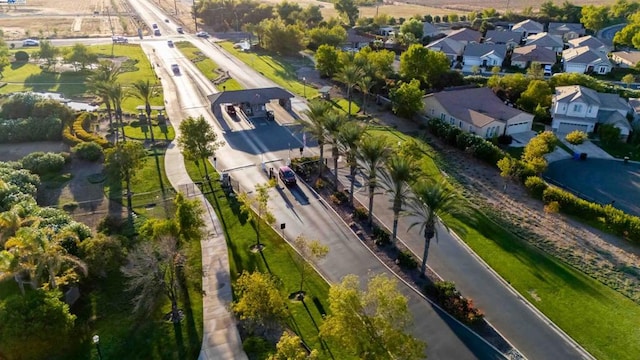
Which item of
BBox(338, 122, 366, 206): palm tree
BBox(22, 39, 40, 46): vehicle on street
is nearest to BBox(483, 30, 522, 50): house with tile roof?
BBox(338, 122, 366, 206): palm tree

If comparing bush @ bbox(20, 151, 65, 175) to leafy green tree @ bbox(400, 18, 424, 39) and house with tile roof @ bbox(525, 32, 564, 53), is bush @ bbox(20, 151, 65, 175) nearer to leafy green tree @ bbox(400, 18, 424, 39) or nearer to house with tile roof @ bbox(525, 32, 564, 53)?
leafy green tree @ bbox(400, 18, 424, 39)

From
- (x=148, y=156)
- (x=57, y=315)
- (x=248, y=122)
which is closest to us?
(x=57, y=315)

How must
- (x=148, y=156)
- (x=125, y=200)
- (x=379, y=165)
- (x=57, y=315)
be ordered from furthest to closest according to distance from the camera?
1. (x=148, y=156)
2. (x=125, y=200)
3. (x=379, y=165)
4. (x=57, y=315)

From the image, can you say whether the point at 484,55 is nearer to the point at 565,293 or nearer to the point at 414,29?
the point at 414,29

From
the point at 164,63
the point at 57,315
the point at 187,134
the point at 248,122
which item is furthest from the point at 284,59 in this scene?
the point at 57,315

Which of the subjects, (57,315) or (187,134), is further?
(187,134)

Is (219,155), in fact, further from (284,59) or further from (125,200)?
(284,59)

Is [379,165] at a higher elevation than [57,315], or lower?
higher

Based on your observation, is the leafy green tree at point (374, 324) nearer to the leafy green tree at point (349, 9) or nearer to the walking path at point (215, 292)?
the walking path at point (215, 292)
